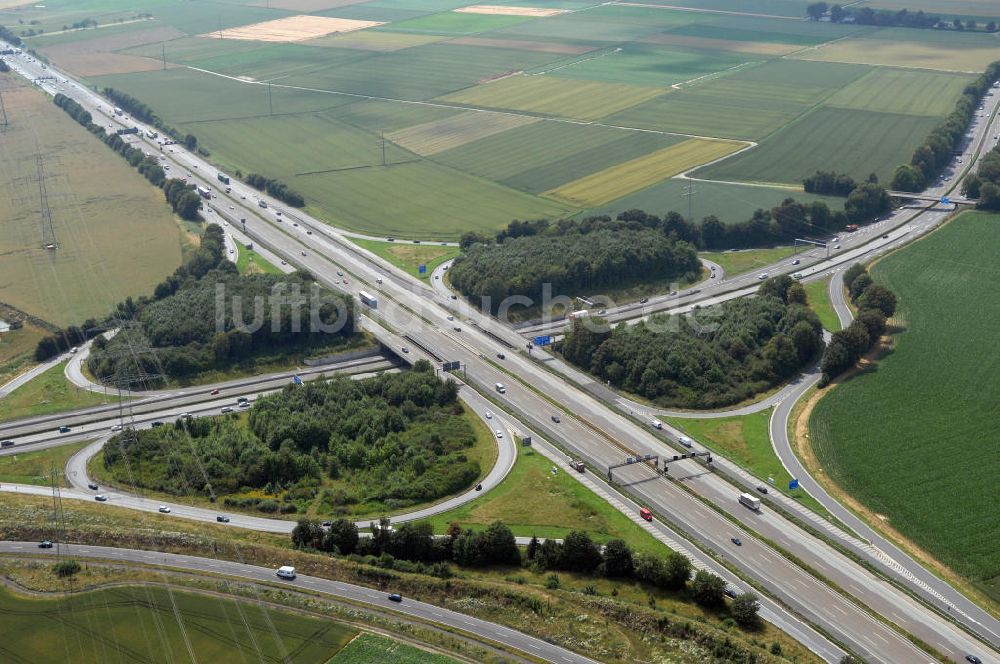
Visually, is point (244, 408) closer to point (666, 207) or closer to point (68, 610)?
point (68, 610)

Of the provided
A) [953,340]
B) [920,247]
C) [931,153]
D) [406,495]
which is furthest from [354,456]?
[931,153]

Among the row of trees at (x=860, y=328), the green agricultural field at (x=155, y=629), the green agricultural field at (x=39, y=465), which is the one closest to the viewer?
the green agricultural field at (x=155, y=629)

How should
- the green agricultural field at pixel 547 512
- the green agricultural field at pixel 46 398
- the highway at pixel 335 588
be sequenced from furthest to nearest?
the green agricultural field at pixel 46 398
the green agricultural field at pixel 547 512
the highway at pixel 335 588

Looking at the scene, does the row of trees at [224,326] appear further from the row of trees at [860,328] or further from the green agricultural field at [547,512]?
the row of trees at [860,328]

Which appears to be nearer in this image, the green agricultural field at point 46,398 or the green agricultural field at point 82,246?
the green agricultural field at point 46,398

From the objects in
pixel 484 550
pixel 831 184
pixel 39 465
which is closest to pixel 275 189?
pixel 39 465

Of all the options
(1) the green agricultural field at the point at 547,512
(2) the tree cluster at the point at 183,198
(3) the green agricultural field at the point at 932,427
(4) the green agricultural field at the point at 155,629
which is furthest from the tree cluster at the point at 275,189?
(4) the green agricultural field at the point at 155,629

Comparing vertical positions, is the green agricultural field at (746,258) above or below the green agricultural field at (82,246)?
above

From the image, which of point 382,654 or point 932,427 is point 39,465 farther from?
point 932,427
